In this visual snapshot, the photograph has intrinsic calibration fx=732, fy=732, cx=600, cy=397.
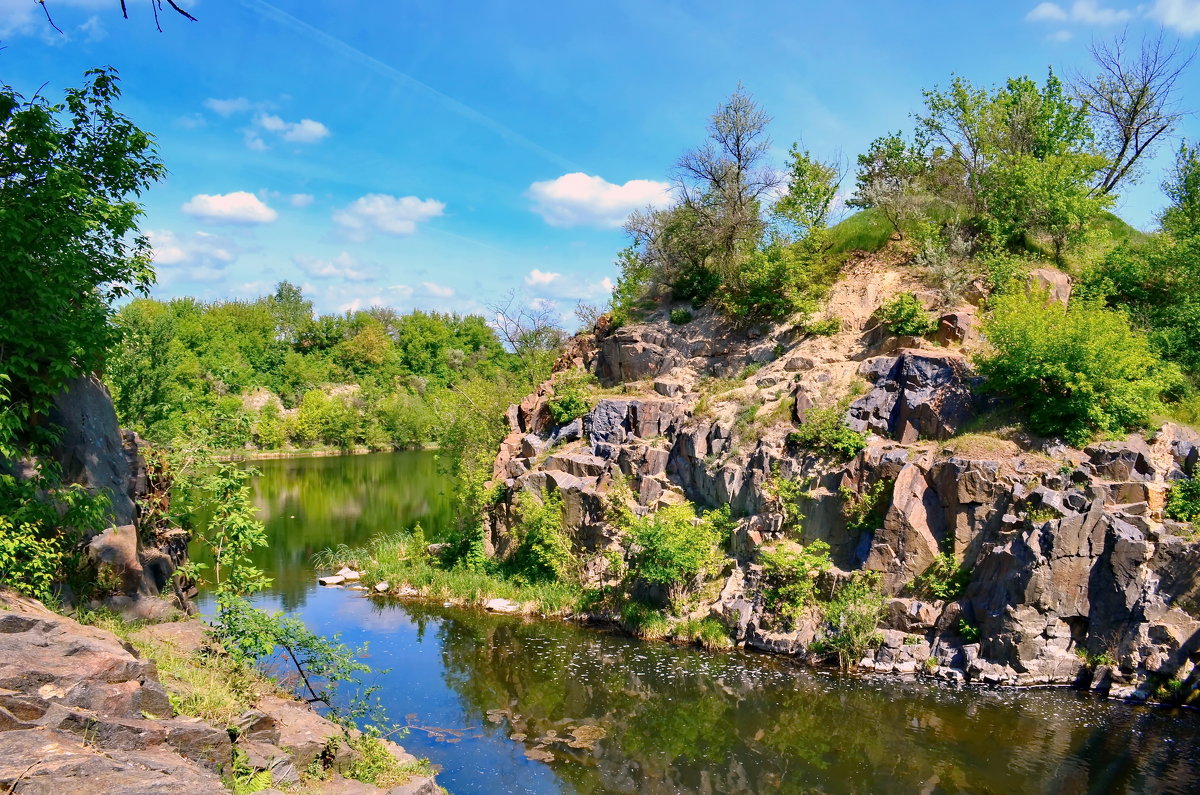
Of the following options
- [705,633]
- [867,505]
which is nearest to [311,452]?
[705,633]

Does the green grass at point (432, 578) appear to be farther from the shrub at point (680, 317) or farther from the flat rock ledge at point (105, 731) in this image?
the flat rock ledge at point (105, 731)

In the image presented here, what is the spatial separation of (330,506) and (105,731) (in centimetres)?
→ 3794

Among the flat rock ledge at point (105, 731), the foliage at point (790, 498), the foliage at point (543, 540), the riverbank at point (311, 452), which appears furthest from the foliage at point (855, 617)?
the riverbank at point (311, 452)

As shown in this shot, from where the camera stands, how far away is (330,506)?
4344 centimetres

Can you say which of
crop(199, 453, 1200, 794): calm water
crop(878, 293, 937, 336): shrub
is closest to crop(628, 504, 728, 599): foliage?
crop(199, 453, 1200, 794): calm water

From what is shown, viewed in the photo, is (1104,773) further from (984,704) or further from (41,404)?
(41,404)

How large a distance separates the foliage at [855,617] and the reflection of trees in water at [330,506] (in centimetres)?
1524

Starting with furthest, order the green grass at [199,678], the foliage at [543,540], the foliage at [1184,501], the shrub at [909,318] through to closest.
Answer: the foliage at [543,540] < the shrub at [909,318] < the foliage at [1184,501] < the green grass at [199,678]

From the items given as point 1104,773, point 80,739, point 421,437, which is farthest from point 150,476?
point 421,437

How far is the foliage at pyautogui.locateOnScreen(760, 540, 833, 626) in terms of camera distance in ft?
61.7

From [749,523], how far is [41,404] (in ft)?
54.1

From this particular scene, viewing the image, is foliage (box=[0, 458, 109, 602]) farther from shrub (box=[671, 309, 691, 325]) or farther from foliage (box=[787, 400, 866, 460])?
shrub (box=[671, 309, 691, 325])

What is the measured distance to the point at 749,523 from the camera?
20.9 m

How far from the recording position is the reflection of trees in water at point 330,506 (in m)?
30.0
